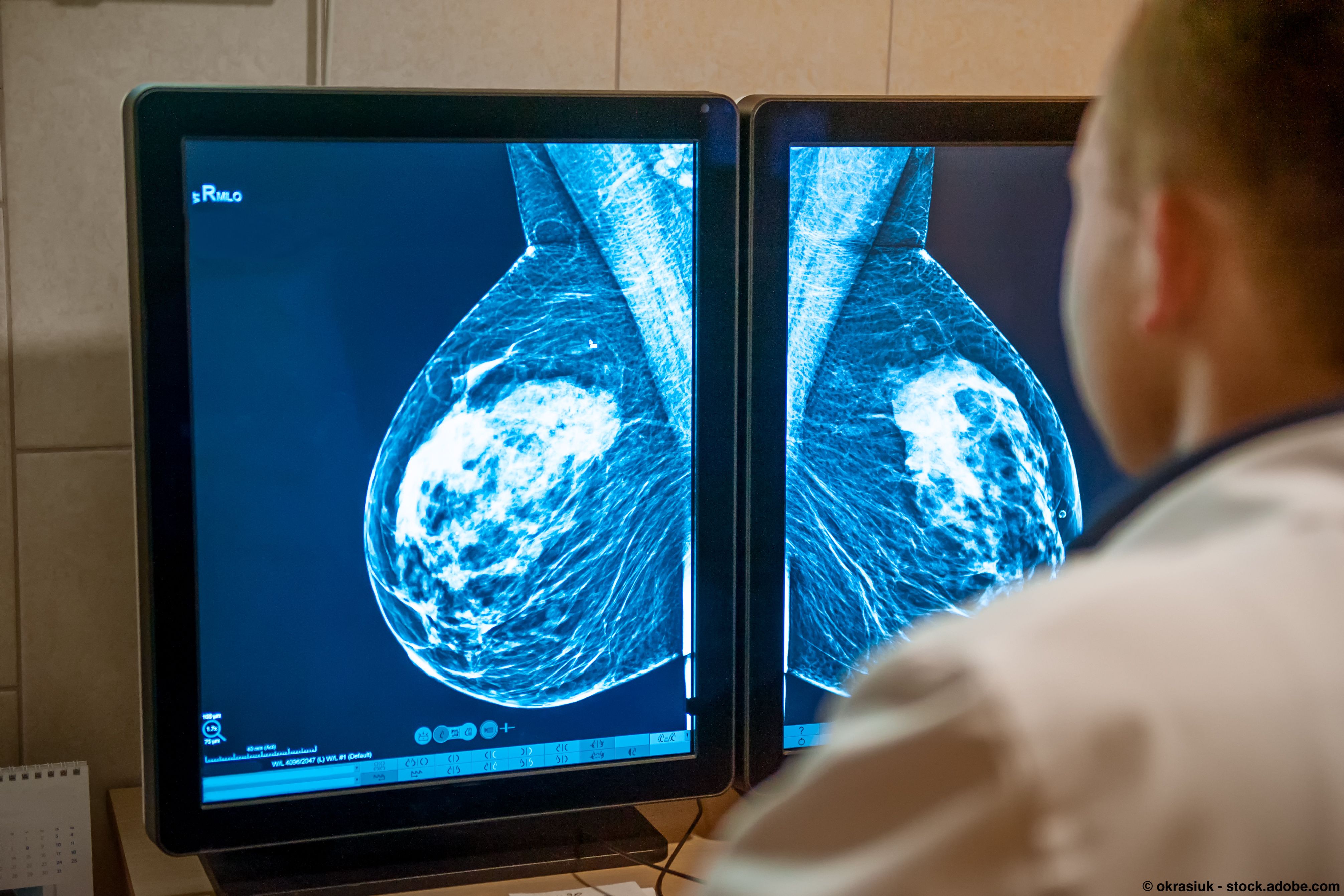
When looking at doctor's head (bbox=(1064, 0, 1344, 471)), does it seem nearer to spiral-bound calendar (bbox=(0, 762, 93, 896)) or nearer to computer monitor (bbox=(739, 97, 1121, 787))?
computer monitor (bbox=(739, 97, 1121, 787))

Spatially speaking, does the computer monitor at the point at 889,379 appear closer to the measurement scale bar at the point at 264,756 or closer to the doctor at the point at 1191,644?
the measurement scale bar at the point at 264,756

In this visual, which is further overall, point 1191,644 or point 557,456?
point 557,456

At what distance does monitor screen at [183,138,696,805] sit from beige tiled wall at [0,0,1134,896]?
310 mm

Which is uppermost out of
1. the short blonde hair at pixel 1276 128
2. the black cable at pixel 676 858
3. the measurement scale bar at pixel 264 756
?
the short blonde hair at pixel 1276 128

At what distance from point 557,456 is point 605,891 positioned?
405 millimetres

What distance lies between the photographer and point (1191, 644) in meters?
0.42

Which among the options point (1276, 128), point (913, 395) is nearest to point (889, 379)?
point (913, 395)

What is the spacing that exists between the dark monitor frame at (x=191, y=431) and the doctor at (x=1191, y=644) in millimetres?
573

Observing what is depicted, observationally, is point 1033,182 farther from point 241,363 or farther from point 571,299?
point 241,363

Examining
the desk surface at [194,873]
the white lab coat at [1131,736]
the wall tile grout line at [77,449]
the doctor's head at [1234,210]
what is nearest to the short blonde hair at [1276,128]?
the doctor's head at [1234,210]

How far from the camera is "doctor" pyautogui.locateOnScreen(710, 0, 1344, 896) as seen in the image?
15.9 inches

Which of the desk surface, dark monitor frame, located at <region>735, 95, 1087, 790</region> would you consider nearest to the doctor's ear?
dark monitor frame, located at <region>735, 95, 1087, 790</region>

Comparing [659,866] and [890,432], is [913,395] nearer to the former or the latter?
[890,432]

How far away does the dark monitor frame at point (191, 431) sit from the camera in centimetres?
98
